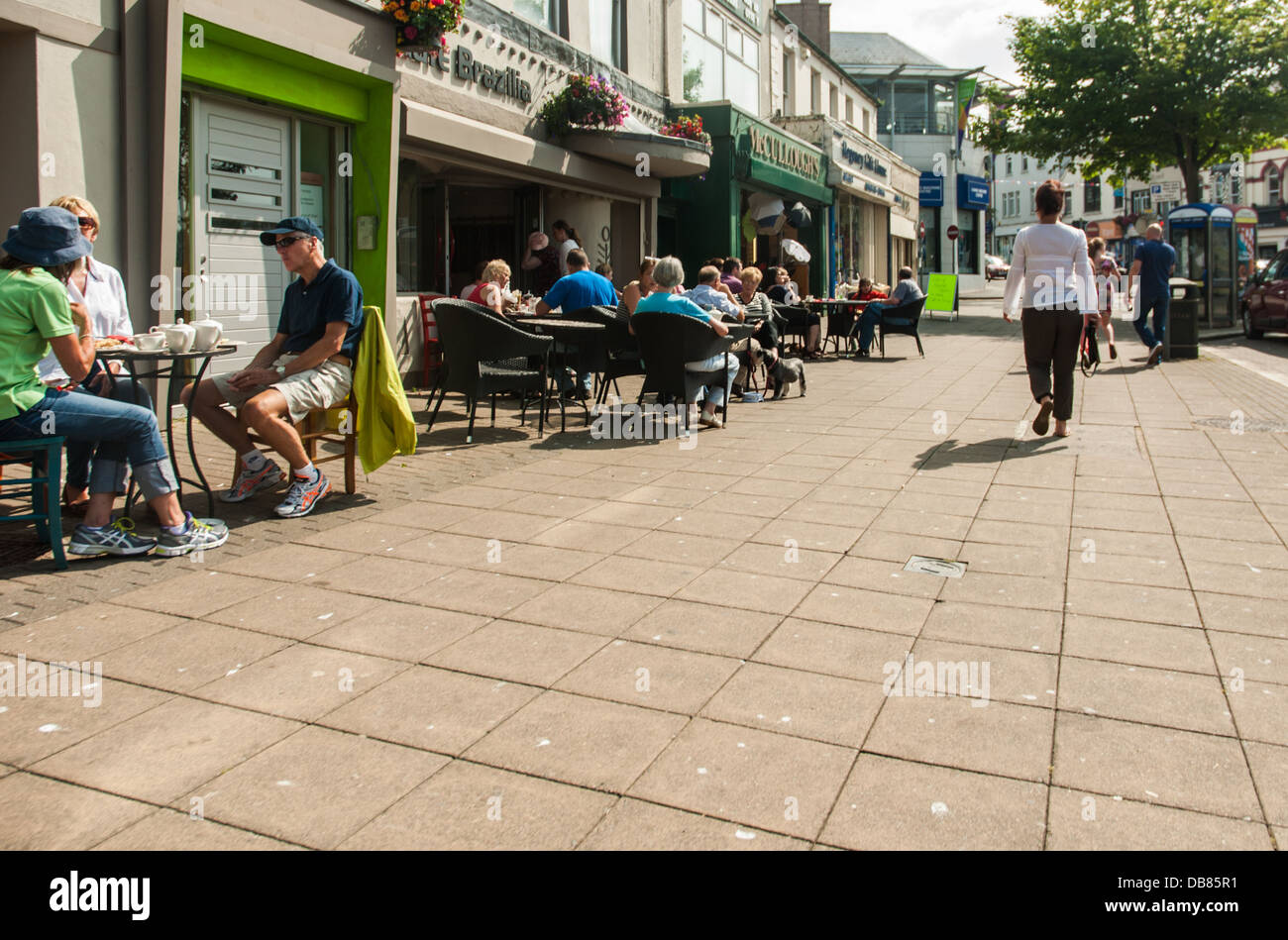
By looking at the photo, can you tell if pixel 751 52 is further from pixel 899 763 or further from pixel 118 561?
pixel 899 763

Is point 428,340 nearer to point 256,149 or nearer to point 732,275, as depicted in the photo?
point 256,149

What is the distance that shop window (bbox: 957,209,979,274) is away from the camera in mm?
50500

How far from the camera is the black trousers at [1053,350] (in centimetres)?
833

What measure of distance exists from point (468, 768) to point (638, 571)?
2026 mm

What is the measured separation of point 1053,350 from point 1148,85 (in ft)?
68.0

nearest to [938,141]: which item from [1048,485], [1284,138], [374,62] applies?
[1284,138]

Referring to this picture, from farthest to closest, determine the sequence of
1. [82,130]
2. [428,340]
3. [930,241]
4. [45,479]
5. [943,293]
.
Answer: [930,241]
[943,293]
[428,340]
[82,130]
[45,479]

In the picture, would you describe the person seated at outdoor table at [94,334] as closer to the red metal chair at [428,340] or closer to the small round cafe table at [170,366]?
the small round cafe table at [170,366]

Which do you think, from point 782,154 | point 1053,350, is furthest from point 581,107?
point 782,154

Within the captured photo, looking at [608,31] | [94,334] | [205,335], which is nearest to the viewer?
[205,335]

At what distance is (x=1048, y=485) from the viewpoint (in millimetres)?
6910

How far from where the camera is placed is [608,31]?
53.7 ft

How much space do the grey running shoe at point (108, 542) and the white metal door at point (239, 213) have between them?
4684 millimetres

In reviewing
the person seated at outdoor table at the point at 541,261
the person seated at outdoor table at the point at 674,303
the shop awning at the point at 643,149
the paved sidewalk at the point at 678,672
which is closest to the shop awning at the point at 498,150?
the shop awning at the point at 643,149
